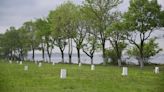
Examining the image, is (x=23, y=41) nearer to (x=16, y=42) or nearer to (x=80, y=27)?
(x=16, y=42)

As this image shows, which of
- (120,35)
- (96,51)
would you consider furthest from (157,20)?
(96,51)

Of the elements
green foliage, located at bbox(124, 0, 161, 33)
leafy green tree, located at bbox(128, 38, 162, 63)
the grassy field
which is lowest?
the grassy field

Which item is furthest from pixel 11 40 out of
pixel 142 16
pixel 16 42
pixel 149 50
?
pixel 142 16

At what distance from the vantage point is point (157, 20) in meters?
59.4

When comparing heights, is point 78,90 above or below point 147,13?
Result: below

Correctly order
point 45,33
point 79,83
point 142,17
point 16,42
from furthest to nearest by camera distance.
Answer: point 16,42
point 45,33
point 142,17
point 79,83

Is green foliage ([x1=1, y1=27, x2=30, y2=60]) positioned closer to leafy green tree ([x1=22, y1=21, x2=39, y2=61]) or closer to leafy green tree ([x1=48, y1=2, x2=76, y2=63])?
leafy green tree ([x1=22, y1=21, x2=39, y2=61])

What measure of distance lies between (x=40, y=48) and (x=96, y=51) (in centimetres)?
3267

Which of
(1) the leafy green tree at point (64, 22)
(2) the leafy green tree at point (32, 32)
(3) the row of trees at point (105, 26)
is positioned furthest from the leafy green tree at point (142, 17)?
(2) the leafy green tree at point (32, 32)

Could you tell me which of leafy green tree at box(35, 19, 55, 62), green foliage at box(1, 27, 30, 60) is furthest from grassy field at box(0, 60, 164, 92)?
green foliage at box(1, 27, 30, 60)

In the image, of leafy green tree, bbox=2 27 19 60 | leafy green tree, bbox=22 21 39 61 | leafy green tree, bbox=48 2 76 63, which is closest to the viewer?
leafy green tree, bbox=48 2 76 63

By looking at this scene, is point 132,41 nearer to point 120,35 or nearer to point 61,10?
point 120,35

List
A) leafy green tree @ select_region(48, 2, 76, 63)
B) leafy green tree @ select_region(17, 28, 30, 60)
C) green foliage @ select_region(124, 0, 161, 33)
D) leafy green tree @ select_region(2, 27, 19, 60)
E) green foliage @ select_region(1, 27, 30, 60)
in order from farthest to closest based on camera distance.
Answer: leafy green tree @ select_region(2, 27, 19, 60)
green foliage @ select_region(1, 27, 30, 60)
leafy green tree @ select_region(17, 28, 30, 60)
leafy green tree @ select_region(48, 2, 76, 63)
green foliage @ select_region(124, 0, 161, 33)

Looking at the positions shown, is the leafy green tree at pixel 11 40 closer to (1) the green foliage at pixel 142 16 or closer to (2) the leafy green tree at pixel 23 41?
(2) the leafy green tree at pixel 23 41
